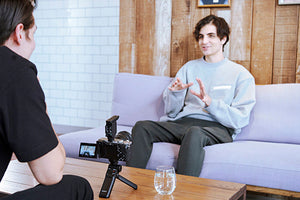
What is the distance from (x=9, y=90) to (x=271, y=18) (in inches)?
102

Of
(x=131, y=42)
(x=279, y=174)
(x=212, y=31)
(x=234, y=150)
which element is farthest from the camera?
(x=131, y=42)

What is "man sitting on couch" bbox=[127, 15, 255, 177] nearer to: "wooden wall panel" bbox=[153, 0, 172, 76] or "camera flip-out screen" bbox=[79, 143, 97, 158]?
"wooden wall panel" bbox=[153, 0, 172, 76]

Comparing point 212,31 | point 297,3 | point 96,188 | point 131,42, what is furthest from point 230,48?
point 96,188

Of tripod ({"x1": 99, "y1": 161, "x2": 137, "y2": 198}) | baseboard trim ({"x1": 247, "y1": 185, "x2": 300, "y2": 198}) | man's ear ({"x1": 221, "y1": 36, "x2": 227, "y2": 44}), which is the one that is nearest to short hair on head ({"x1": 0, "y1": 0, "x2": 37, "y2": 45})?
tripod ({"x1": 99, "y1": 161, "x2": 137, "y2": 198})

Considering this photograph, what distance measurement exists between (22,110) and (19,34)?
0.28m

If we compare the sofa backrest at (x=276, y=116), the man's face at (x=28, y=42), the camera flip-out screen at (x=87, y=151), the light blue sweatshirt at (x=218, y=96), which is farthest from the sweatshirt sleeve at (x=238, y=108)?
the man's face at (x=28, y=42)

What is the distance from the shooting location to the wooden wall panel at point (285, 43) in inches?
118

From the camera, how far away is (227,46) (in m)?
3.22

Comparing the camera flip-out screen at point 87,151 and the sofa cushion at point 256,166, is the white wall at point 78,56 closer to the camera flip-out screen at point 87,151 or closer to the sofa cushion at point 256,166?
the sofa cushion at point 256,166

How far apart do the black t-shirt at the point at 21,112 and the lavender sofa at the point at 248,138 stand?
145 cm

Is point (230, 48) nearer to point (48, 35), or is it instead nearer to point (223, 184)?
point (223, 184)

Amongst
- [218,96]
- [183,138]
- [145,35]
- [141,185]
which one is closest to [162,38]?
[145,35]

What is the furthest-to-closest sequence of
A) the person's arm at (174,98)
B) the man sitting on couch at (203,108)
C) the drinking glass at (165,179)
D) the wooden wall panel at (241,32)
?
1. the wooden wall panel at (241,32)
2. the person's arm at (174,98)
3. the man sitting on couch at (203,108)
4. the drinking glass at (165,179)

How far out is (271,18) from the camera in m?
3.06
